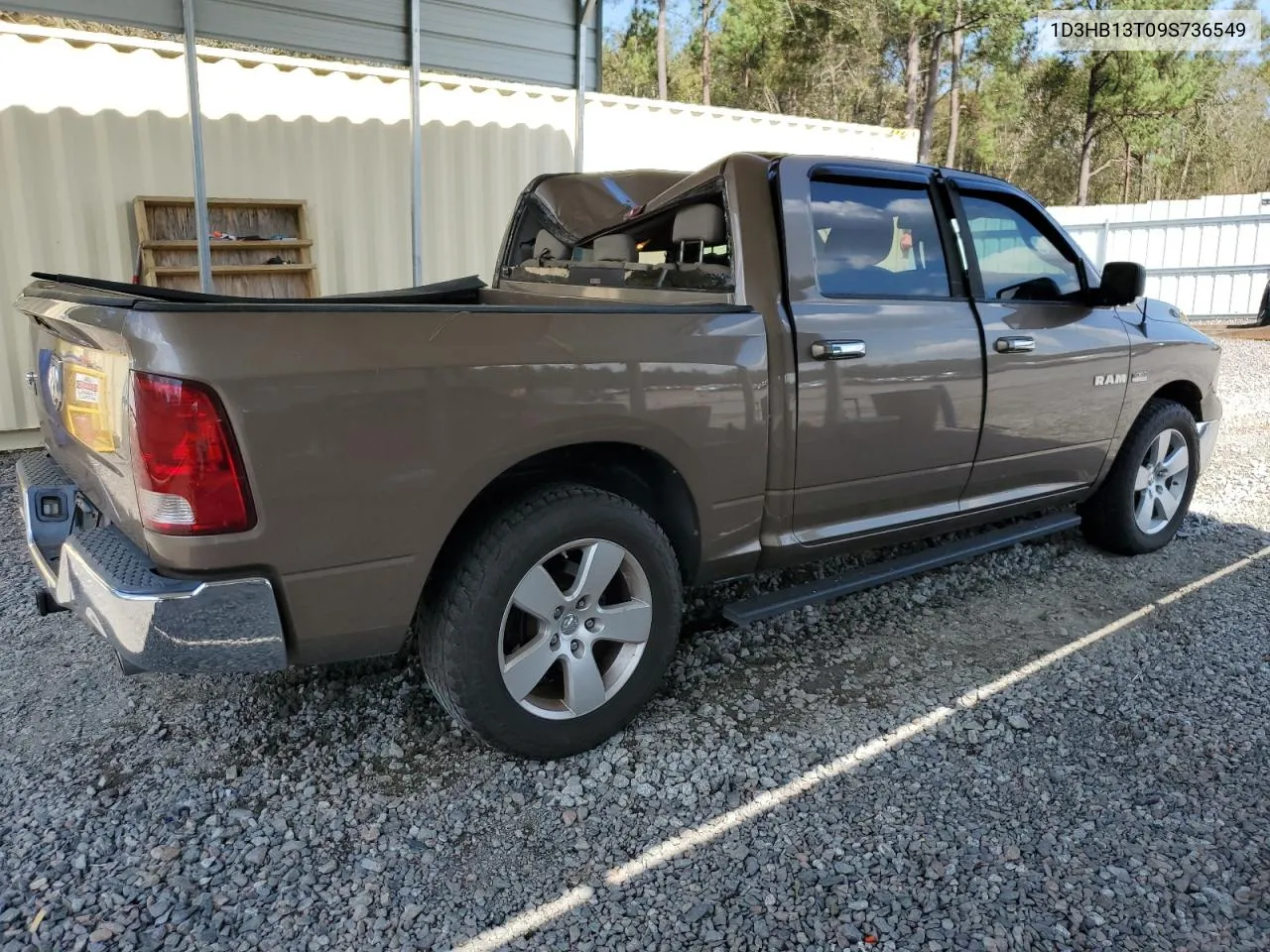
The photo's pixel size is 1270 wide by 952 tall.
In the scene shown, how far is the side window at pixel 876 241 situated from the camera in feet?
10.5

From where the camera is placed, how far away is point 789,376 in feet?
9.71

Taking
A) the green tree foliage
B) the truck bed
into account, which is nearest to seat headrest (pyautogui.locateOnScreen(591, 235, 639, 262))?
the truck bed

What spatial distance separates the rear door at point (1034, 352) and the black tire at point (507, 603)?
172cm

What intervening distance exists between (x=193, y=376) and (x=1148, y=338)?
411 cm

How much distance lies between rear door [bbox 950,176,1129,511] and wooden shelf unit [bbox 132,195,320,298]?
5.89 meters

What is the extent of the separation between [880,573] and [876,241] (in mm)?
1267

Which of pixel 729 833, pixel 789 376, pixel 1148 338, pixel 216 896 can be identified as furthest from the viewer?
pixel 1148 338

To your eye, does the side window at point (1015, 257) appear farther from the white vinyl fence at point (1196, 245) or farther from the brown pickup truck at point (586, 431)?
the white vinyl fence at point (1196, 245)

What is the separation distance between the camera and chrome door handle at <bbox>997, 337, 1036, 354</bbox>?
3559mm

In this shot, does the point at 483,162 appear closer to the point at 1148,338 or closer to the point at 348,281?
the point at 348,281

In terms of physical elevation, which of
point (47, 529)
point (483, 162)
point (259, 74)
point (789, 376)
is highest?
point (259, 74)

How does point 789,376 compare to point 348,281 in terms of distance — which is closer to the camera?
point 789,376

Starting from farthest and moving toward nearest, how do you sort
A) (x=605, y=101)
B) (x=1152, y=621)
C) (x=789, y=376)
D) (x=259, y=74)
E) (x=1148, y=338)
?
(x=605, y=101) → (x=259, y=74) → (x=1148, y=338) → (x=1152, y=621) → (x=789, y=376)

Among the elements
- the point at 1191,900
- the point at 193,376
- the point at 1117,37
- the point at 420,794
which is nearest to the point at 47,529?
the point at 193,376
